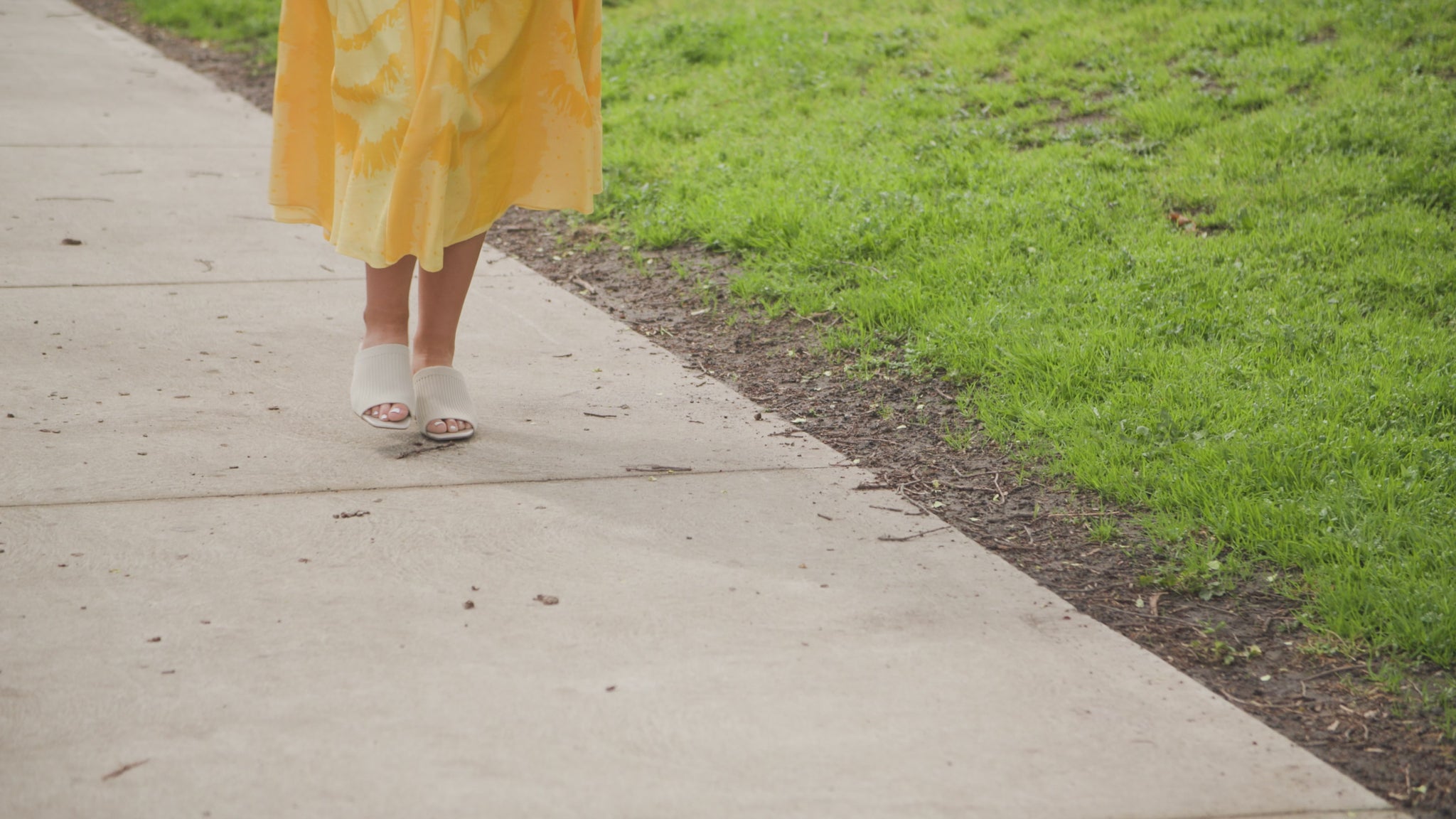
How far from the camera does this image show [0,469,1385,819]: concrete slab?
2.03 m

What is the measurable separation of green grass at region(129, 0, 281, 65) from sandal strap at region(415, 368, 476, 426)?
690cm

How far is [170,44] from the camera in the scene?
33.0ft

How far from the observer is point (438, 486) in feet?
10.3

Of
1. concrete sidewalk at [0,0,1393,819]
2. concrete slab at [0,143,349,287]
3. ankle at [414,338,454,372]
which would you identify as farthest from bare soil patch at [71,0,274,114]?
ankle at [414,338,454,372]

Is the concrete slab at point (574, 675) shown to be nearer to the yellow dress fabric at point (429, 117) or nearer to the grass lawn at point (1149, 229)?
the grass lawn at point (1149, 229)

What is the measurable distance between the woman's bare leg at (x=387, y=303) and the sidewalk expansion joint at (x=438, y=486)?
0.31m

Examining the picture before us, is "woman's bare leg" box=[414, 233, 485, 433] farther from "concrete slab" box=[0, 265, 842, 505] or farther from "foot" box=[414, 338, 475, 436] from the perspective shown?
"concrete slab" box=[0, 265, 842, 505]

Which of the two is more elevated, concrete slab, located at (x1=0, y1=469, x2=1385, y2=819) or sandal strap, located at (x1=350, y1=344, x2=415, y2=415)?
sandal strap, located at (x1=350, y1=344, x2=415, y2=415)

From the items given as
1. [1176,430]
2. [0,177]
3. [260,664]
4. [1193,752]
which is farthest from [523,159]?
[0,177]

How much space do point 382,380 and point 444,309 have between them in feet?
0.81

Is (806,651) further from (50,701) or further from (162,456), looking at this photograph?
(162,456)

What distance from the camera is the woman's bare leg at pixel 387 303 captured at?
11.1 feet

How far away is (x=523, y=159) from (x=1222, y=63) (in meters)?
3.98

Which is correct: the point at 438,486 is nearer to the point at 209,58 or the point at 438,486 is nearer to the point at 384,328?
the point at 384,328
